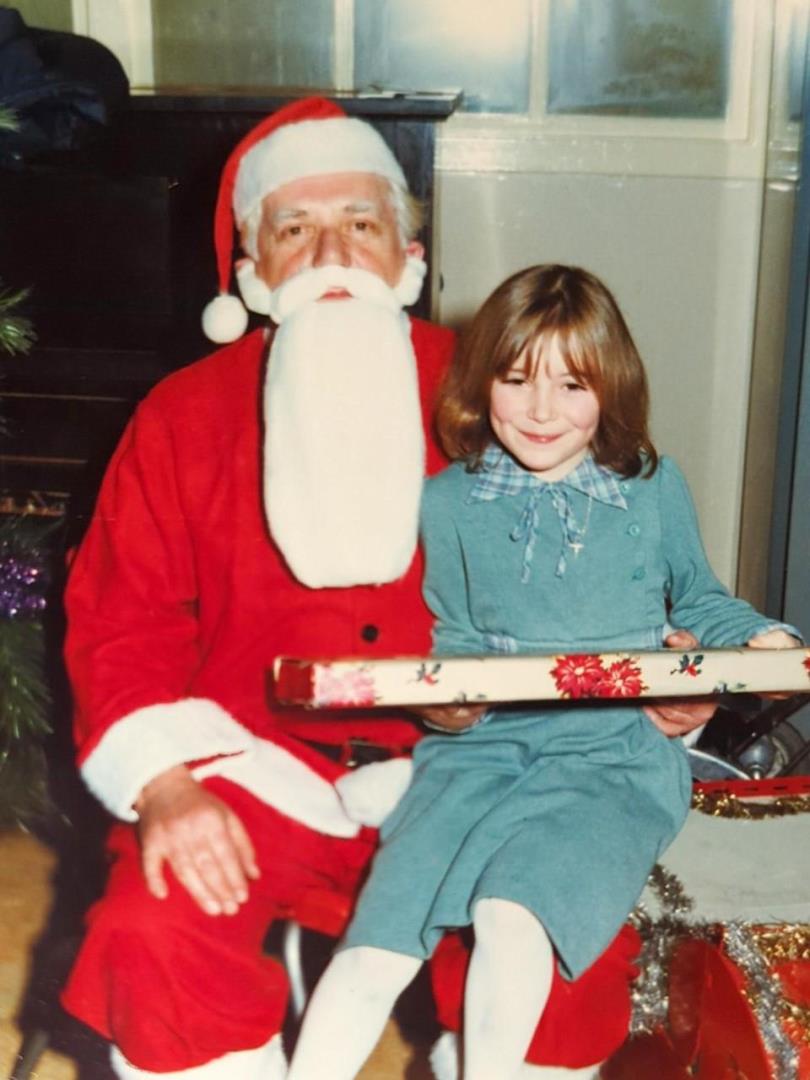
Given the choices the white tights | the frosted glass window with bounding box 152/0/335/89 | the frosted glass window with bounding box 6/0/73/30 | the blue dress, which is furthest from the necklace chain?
the frosted glass window with bounding box 6/0/73/30

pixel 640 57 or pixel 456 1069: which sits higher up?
pixel 640 57

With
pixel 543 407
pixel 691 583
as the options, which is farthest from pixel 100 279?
pixel 691 583

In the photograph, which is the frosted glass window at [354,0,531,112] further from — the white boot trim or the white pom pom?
the white boot trim

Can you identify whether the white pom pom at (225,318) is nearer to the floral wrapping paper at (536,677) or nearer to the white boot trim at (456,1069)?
the floral wrapping paper at (536,677)

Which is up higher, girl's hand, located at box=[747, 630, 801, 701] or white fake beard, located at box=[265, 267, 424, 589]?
white fake beard, located at box=[265, 267, 424, 589]

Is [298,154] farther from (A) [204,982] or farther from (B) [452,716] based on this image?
(A) [204,982]

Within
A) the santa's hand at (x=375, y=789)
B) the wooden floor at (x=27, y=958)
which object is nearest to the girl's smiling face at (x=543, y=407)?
the santa's hand at (x=375, y=789)

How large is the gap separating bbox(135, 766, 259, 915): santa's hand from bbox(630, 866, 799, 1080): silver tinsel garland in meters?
0.26

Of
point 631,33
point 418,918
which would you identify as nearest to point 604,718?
point 418,918

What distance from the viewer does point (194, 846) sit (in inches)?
27.2

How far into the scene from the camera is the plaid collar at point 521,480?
732 mm

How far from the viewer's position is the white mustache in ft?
2.40

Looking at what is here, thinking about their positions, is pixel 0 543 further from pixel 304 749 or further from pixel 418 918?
pixel 418 918

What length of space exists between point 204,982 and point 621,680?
0.94ft
